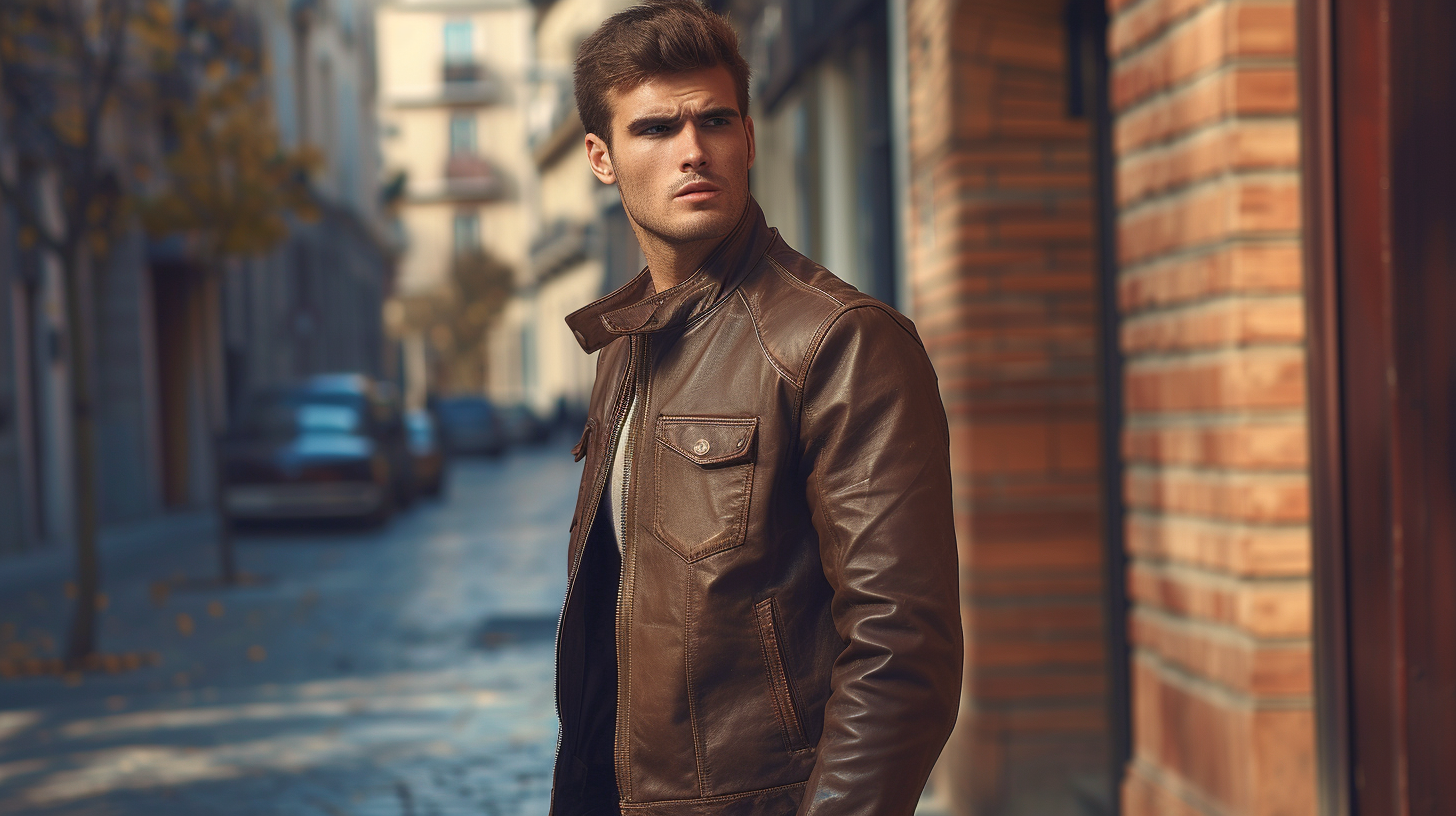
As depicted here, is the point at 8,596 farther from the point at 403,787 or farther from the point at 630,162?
the point at 630,162

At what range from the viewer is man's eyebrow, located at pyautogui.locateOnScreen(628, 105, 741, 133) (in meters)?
1.93

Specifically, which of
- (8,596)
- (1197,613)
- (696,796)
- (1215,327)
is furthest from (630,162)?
(8,596)

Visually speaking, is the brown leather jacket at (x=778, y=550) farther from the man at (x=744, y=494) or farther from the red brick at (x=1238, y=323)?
the red brick at (x=1238, y=323)

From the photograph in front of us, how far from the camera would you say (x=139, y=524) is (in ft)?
62.8

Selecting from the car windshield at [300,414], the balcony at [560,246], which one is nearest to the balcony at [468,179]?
the balcony at [560,246]

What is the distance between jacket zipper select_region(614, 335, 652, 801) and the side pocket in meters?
0.20

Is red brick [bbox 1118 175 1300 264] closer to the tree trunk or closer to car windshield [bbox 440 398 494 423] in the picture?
the tree trunk

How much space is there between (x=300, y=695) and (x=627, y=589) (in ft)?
19.8

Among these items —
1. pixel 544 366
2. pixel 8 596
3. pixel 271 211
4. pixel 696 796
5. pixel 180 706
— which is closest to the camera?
pixel 696 796

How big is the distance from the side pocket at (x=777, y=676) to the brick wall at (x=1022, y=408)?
3569 mm

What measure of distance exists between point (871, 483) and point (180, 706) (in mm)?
6310

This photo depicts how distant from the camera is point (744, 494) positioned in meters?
1.83

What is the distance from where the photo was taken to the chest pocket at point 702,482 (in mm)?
1832

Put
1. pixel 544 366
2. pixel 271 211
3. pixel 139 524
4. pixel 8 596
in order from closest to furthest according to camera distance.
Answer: pixel 8 596, pixel 271 211, pixel 139 524, pixel 544 366
